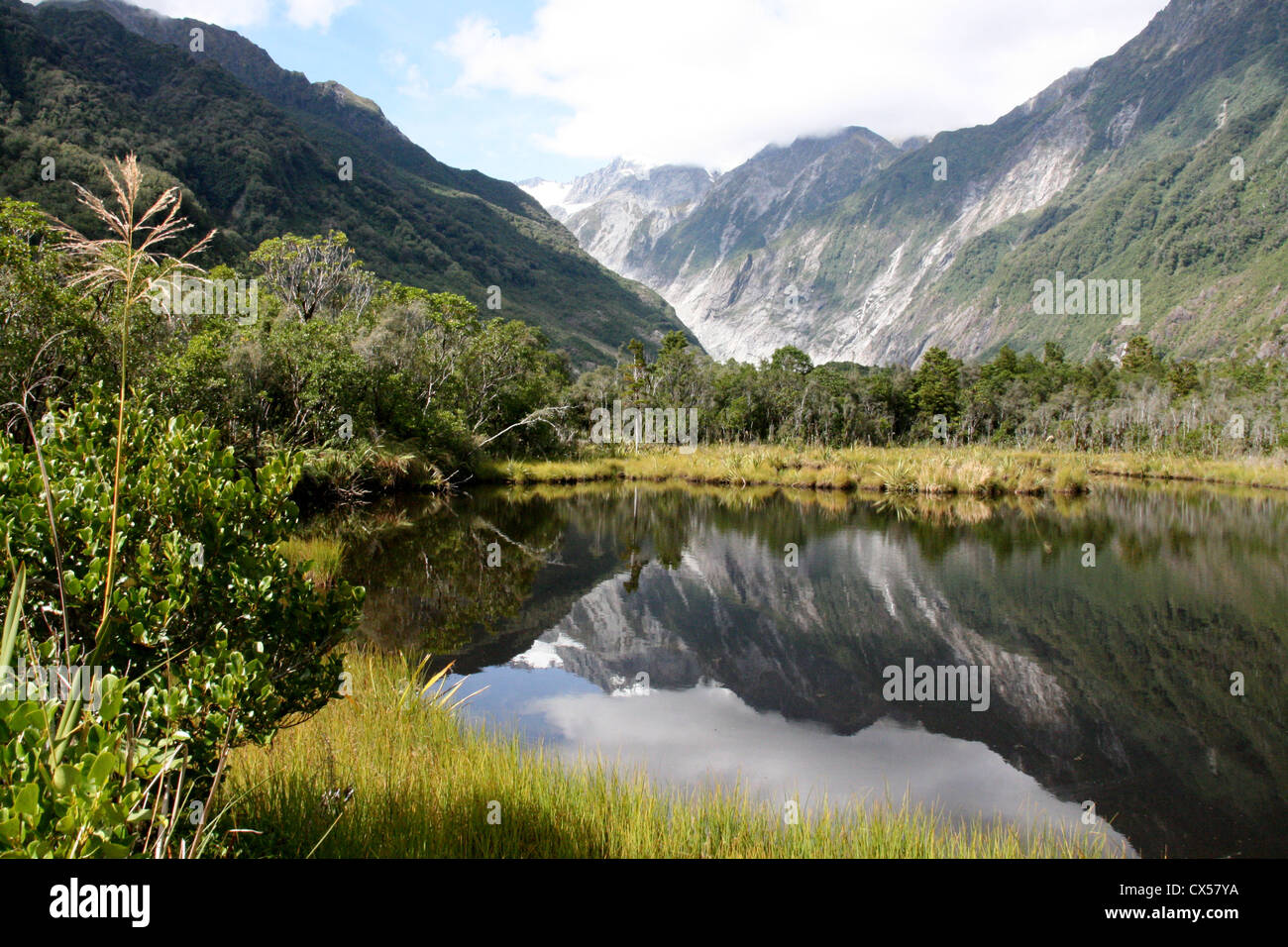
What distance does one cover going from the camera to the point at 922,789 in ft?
19.1

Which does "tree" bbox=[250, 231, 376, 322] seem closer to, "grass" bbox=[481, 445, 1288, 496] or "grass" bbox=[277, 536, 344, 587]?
"grass" bbox=[481, 445, 1288, 496]

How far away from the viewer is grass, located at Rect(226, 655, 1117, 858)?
3.66 meters

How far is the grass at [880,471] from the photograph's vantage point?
27.9 metres

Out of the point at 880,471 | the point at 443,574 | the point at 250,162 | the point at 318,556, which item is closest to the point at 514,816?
the point at 318,556

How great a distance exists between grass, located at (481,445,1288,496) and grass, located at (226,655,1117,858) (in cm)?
2474

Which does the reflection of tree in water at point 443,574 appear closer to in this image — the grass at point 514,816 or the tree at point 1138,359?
the grass at point 514,816

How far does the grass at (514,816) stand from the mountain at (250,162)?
147 ft

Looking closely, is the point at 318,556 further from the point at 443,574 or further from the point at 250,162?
the point at 250,162

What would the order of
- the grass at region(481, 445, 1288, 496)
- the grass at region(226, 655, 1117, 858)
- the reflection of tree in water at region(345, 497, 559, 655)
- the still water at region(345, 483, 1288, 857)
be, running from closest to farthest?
the grass at region(226, 655, 1117, 858)
the still water at region(345, 483, 1288, 857)
the reflection of tree in water at region(345, 497, 559, 655)
the grass at region(481, 445, 1288, 496)

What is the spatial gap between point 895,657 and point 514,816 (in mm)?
6461

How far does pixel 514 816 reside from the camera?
13.8 ft

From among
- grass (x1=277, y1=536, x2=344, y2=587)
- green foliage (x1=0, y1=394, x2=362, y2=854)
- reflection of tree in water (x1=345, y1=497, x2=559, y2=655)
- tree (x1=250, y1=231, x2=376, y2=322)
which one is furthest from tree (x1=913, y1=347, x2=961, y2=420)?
green foliage (x1=0, y1=394, x2=362, y2=854)

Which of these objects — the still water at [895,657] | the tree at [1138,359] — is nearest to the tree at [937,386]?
the tree at [1138,359]

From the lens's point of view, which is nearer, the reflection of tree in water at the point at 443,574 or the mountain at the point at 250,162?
the reflection of tree in water at the point at 443,574
